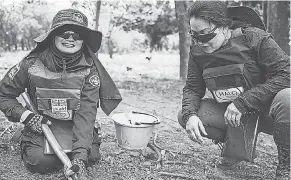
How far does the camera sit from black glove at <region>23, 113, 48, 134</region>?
2.72 meters

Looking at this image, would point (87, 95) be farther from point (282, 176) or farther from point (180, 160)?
point (282, 176)

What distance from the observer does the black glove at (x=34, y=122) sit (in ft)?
8.94

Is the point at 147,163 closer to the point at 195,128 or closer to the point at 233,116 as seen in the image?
the point at 195,128

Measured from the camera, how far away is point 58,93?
111 inches

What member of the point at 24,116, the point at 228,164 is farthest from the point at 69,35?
the point at 228,164

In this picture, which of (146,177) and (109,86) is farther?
(109,86)

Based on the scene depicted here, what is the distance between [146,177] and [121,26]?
1442 centimetres

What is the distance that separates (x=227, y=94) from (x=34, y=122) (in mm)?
1441

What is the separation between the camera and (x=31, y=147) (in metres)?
2.80

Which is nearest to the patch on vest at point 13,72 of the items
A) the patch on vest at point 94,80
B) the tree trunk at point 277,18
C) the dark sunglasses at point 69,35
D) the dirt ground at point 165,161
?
the dark sunglasses at point 69,35

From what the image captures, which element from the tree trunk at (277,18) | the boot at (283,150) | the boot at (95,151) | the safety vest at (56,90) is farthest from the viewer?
the tree trunk at (277,18)

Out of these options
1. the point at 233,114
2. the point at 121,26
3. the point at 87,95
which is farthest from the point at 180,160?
the point at 121,26

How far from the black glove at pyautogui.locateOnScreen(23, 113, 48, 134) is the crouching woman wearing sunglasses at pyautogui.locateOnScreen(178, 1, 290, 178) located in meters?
1.07

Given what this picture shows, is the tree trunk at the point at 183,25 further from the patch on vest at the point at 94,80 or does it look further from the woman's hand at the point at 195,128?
the woman's hand at the point at 195,128
